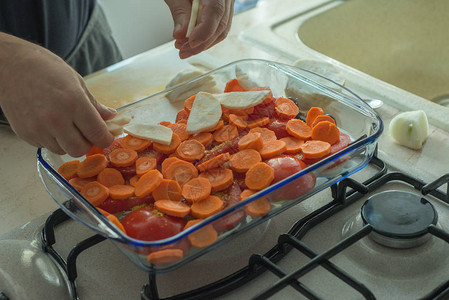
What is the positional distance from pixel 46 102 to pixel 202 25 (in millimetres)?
324

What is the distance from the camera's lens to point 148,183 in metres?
0.70

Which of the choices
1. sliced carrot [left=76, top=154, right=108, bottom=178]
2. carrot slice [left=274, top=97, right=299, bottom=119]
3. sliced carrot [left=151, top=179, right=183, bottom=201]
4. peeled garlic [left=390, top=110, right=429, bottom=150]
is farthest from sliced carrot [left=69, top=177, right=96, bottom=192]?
peeled garlic [left=390, top=110, right=429, bottom=150]

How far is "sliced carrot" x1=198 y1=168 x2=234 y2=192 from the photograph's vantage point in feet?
2.30

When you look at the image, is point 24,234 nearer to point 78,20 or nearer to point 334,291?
point 334,291

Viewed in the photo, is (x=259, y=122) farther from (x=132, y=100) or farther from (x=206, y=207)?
(x=132, y=100)

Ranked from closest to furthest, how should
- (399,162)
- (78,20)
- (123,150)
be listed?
1. (123,150)
2. (399,162)
3. (78,20)

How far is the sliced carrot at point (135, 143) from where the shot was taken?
0.79m

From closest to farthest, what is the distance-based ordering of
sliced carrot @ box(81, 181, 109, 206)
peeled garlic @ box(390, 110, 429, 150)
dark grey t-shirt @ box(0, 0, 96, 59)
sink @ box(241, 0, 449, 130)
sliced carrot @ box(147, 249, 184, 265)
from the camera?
sliced carrot @ box(147, 249, 184, 265)
sliced carrot @ box(81, 181, 109, 206)
peeled garlic @ box(390, 110, 429, 150)
dark grey t-shirt @ box(0, 0, 96, 59)
sink @ box(241, 0, 449, 130)

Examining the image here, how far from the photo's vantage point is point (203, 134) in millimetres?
820

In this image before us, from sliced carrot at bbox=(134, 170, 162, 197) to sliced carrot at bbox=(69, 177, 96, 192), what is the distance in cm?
8

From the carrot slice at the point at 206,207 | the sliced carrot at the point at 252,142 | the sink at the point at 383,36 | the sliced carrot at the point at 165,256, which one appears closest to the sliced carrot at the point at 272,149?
the sliced carrot at the point at 252,142

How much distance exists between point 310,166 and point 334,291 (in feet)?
0.54

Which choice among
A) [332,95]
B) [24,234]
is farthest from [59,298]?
[332,95]

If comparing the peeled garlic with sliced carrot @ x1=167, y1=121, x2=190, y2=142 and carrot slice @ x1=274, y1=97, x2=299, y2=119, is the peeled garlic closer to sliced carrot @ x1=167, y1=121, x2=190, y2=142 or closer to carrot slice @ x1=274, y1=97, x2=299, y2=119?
carrot slice @ x1=274, y1=97, x2=299, y2=119
